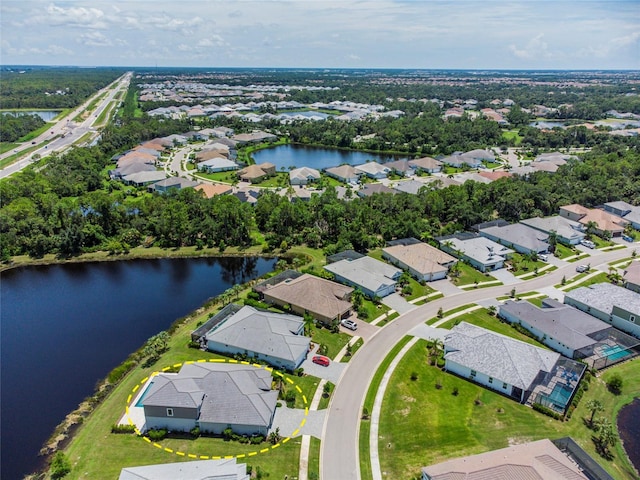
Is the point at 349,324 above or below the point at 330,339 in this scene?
above

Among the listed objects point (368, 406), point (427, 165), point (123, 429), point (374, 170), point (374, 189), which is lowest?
point (368, 406)

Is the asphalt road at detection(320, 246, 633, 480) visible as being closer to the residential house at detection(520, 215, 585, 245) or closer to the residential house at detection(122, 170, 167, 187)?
the residential house at detection(520, 215, 585, 245)

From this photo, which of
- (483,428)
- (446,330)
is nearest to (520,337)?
(446,330)

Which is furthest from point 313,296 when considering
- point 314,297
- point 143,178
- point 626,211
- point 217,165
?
point 217,165

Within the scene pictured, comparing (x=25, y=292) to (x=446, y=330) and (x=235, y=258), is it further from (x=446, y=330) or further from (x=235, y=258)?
(x=446, y=330)

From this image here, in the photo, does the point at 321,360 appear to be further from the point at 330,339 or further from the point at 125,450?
the point at 125,450

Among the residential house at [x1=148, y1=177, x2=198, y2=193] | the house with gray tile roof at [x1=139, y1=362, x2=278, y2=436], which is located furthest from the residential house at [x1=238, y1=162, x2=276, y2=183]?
the house with gray tile roof at [x1=139, y1=362, x2=278, y2=436]
